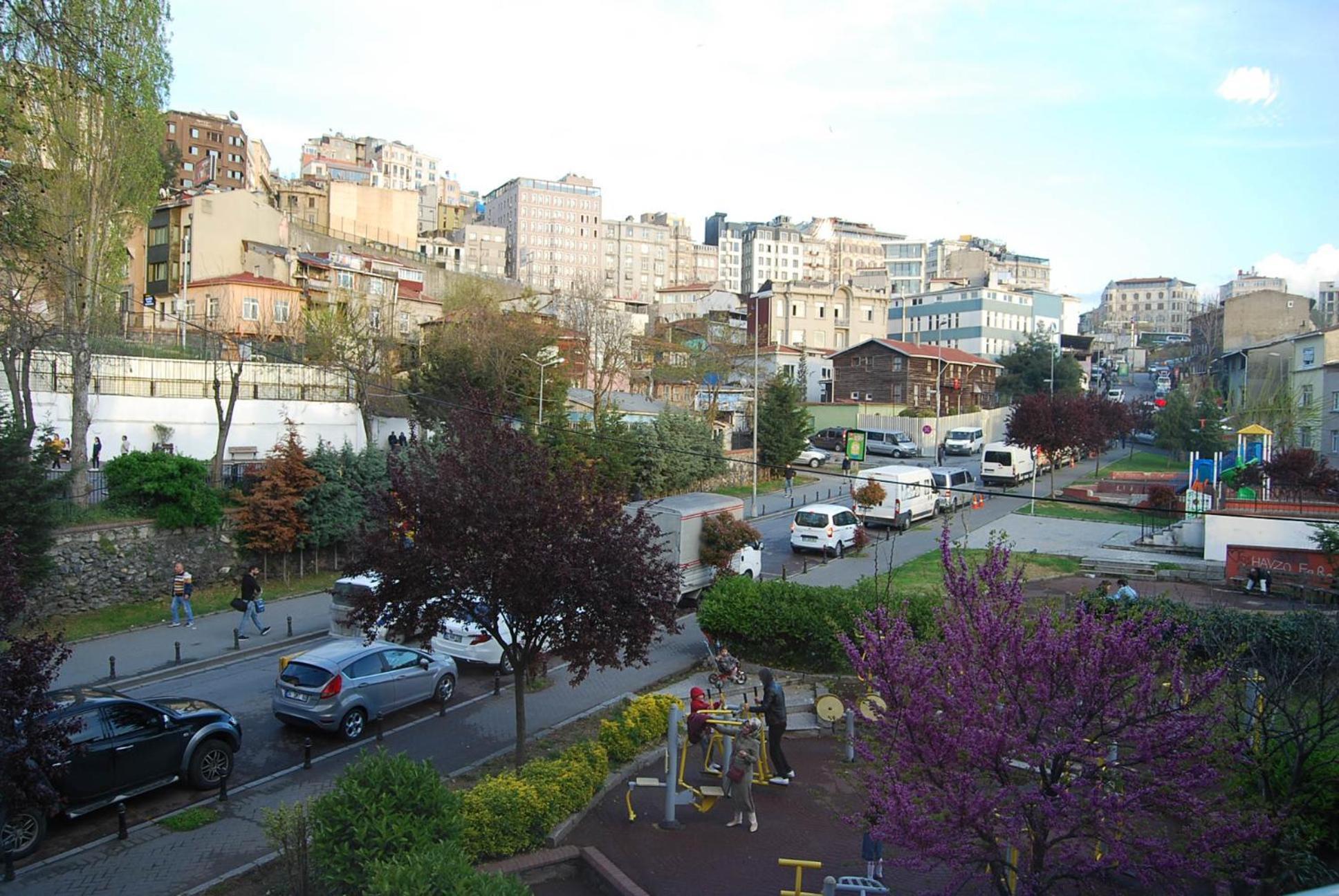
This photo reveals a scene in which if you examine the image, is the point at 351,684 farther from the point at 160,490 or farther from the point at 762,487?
the point at 762,487

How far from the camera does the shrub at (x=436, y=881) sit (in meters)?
6.15

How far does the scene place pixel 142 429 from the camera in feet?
111

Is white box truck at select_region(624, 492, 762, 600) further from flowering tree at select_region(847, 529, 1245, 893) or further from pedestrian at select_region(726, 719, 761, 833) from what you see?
flowering tree at select_region(847, 529, 1245, 893)

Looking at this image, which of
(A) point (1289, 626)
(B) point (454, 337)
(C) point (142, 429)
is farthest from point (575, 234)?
(A) point (1289, 626)

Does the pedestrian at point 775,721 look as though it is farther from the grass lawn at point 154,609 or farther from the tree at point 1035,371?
the tree at point 1035,371

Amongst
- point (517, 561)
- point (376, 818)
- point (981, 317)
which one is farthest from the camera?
point (981, 317)

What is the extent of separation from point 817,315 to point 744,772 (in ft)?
249

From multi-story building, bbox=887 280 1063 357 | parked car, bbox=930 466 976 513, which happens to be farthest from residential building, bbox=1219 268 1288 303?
parked car, bbox=930 466 976 513

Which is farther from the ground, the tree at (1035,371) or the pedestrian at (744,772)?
the tree at (1035,371)

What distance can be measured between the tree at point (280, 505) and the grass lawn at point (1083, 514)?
92.9 feet

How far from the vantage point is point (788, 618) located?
54.3 ft

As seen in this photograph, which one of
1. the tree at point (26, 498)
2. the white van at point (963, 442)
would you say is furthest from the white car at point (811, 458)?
the tree at point (26, 498)

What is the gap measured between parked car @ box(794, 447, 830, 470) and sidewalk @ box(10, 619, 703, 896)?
31.6 metres

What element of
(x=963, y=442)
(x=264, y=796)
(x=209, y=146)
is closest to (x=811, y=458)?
(x=963, y=442)
